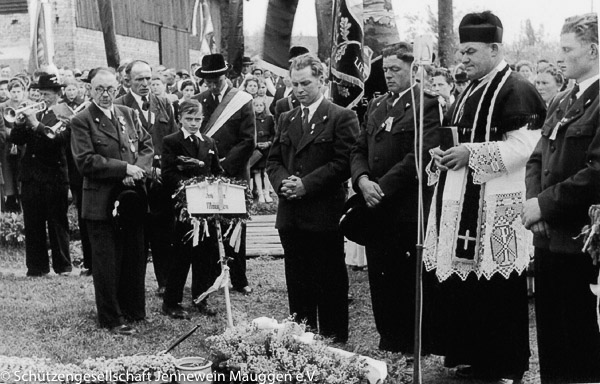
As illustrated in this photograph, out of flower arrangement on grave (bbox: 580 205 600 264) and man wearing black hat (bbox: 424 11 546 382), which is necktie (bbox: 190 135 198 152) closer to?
man wearing black hat (bbox: 424 11 546 382)

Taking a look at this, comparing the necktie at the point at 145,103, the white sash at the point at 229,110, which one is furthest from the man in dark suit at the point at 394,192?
the necktie at the point at 145,103

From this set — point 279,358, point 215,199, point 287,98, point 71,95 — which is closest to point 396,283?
point 215,199

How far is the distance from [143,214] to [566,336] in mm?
3947

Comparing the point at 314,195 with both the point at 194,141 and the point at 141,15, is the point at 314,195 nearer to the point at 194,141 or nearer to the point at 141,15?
the point at 194,141

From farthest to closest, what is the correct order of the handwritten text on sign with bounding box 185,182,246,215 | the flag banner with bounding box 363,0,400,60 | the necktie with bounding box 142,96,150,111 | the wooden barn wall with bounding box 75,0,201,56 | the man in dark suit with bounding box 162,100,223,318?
the wooden barn wall with bounding box 75,0,201,56 → the necktie with bounding box 142,96,150,111 → the flag banner with bounding box 363,0,400,60 → the man in dark suit with bounding box 162,100,223,318 → the handwritten text on sign with bounding box 185,182,246,215

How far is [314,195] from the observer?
6.38 m

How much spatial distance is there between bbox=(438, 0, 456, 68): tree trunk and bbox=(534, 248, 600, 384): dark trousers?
12.4m

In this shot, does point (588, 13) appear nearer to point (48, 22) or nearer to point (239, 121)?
point (239, 121)

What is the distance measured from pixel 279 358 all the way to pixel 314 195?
2.09m

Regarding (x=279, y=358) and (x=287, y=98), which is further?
(x=287, y=98)

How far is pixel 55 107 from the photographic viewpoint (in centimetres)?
919

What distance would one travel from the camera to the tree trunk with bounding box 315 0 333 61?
15.1 m

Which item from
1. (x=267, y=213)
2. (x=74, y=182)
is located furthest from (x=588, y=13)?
(x=267, y=213)

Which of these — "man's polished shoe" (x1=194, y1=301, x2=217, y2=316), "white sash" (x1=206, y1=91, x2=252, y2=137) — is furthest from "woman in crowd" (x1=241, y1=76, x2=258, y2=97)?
"man's polished shoe" (x1=194, y1=301, x2=217, y2=316)
